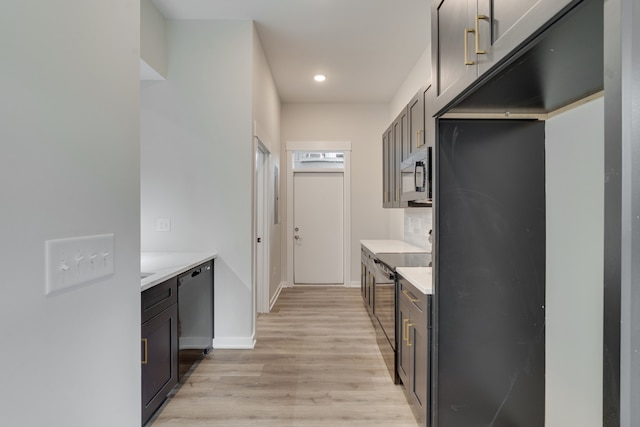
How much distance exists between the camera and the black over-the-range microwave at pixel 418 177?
2047mm

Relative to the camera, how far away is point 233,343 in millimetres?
3006

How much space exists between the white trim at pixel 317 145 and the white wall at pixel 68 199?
4.20 metres

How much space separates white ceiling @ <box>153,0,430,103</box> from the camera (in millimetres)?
2756

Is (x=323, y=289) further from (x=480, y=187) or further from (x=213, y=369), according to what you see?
(x=480, y=187)

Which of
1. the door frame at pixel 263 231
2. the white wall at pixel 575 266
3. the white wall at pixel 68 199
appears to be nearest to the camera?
the white wall at pixel 68 199

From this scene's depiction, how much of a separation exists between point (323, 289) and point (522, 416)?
3694 mm

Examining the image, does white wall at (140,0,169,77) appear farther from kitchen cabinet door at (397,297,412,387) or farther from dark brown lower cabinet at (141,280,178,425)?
kitchen cabinet door at (397,297,412,387)

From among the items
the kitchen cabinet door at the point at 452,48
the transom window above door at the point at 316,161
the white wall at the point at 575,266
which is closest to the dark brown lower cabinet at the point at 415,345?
the white wall at the point at 575,266

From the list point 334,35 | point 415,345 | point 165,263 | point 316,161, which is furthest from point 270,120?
point 415,345

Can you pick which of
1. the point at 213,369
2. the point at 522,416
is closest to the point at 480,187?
the point at 522,416

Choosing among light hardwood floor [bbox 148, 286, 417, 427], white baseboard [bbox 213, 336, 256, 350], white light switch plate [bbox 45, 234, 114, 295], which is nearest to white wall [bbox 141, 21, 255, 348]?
white baseboard [bbox 213, 336, 256, 350]

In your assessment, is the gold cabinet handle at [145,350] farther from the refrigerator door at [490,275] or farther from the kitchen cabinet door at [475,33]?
the kitchen cabinet door at [475,33]

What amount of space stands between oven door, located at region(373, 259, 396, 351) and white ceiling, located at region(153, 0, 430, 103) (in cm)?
218

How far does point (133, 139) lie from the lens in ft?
3.40
